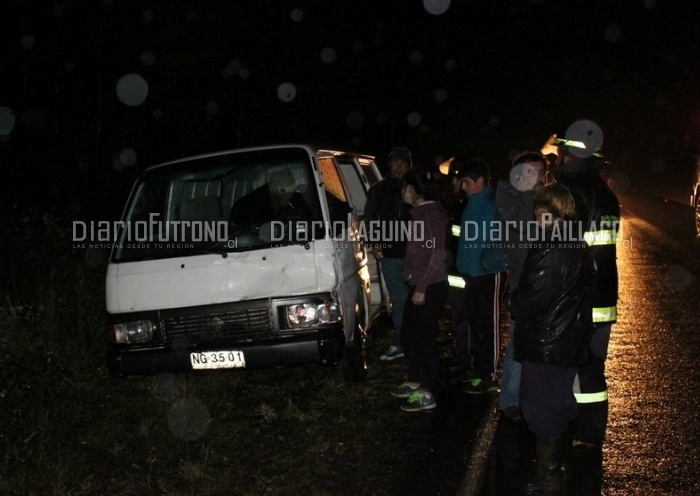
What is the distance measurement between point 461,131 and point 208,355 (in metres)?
42.3

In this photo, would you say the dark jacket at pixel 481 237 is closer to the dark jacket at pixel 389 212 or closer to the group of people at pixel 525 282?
the group of people at pixel 525 282

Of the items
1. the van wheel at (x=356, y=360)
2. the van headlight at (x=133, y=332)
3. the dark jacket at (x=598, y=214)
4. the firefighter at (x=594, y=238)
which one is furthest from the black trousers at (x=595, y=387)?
the van headlight at (x=133, y=332)

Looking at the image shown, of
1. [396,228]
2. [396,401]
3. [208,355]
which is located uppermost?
[396,228]

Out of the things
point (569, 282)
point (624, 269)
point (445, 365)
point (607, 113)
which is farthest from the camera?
point (607, 113)

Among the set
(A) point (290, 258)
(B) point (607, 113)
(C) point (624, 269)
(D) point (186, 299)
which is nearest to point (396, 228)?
(A) point (290, 258)

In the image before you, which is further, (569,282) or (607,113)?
(607,113)

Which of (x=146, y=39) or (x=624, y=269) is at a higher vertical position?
(x=146, y=39)

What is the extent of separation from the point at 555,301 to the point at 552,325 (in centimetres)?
14

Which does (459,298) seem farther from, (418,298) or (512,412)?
(512,412)

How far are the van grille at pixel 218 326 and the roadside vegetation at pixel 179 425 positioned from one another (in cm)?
60

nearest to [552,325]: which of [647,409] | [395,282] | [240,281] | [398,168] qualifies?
[647,409]

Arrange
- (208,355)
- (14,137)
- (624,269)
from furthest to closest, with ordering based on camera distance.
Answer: (14,137)
(624,269)
(208,355)

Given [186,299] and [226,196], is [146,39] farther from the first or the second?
[186,299]

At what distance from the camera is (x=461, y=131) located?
152ft
